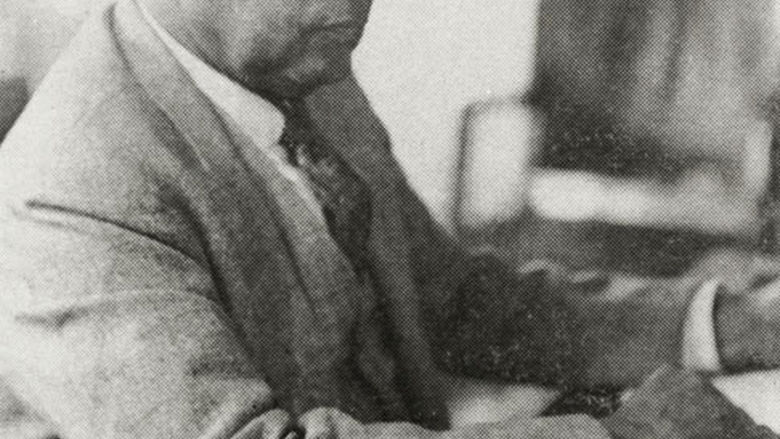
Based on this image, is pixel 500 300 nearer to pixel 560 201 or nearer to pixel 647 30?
pixel 560 201

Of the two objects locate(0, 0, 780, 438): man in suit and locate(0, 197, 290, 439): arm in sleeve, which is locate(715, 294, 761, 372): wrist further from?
locate(0, 197, 290, 439): arm in sleeve

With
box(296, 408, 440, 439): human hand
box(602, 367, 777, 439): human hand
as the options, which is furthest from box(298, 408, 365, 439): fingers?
box(602, 367, 777, 439): human hand

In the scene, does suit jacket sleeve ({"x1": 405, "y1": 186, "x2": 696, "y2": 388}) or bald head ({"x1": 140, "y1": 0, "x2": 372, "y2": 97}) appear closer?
bald head ({"x1": 140, "y1": 0, "x2": 372, "y2": 97})

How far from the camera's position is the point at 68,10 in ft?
4.47

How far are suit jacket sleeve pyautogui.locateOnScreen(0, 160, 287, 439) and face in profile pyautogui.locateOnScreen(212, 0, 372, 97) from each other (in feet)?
0.63

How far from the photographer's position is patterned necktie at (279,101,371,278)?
52.7 inches

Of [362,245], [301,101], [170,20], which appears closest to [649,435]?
[362,245]

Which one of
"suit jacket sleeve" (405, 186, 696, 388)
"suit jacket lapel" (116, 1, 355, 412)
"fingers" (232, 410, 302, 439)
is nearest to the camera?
"fingers" (232, 410, 302, 439)

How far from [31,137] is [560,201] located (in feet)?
1.87

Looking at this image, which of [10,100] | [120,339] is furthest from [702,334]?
[10,100]

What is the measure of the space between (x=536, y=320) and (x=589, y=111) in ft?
0.84

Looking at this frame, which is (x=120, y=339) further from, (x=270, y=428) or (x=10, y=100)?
(x=10, y=100)

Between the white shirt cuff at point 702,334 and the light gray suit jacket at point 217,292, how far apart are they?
1cm

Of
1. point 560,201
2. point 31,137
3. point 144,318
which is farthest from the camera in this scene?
point 560,201
